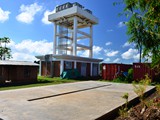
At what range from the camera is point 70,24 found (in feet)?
131

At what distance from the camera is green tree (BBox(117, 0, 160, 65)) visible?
4441mm

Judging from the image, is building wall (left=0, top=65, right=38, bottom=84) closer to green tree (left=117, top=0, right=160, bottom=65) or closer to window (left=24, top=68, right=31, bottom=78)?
window (left=24, top=68, right=31, bottom=78)

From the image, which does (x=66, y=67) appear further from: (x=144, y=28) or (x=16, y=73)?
(x=144, y=28)

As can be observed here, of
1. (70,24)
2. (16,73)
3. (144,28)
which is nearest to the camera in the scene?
(144,28)

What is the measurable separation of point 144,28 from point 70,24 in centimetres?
3608

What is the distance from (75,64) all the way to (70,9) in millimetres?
11308

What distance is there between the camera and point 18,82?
20016 mm

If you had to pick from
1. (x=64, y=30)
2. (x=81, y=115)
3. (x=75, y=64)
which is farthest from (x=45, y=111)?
(x=64, y=30)

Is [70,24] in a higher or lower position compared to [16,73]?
higher

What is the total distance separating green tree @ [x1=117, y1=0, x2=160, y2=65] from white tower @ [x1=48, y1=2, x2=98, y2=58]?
1182 inches

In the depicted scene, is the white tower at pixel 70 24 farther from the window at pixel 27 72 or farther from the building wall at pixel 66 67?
the window at pixel 27 72

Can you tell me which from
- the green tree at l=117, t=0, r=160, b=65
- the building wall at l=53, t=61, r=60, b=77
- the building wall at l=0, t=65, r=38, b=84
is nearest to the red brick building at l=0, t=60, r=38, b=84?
the building wall at l=0, t=65, r=38, b=84

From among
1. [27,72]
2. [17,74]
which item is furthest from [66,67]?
[17,74]

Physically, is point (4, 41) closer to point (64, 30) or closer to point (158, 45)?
point (64, 30)
